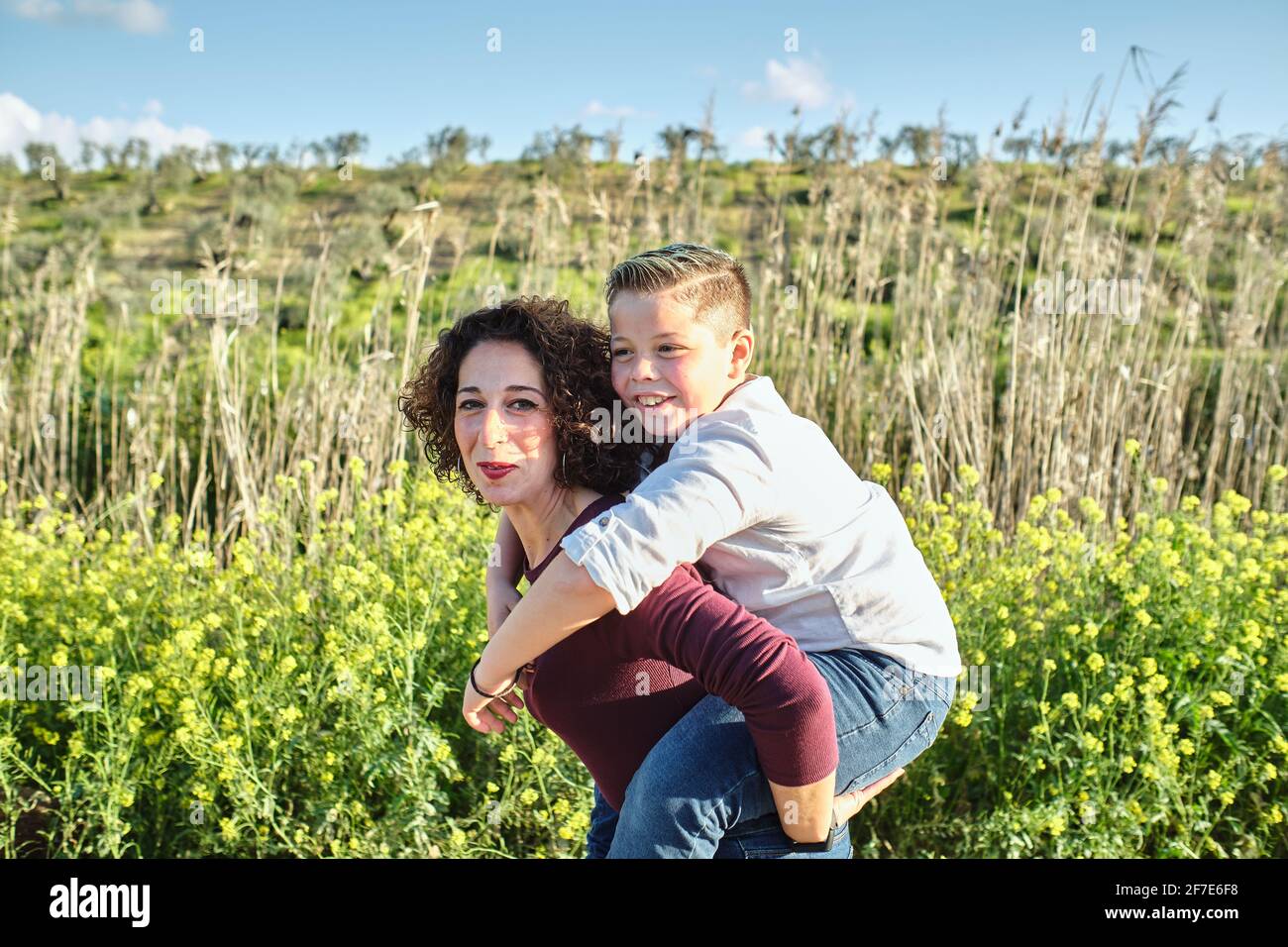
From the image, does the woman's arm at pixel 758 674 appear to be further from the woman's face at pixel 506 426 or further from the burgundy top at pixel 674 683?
the woman's face at pixel 506 426

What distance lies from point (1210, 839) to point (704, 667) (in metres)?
2.10

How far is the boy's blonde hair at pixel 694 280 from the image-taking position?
5.23ft

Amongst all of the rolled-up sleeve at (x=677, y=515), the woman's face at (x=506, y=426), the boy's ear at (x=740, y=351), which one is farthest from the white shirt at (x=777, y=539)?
the woman's face at (x=506, y=426)

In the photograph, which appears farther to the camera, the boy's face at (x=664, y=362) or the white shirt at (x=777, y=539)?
the boy's face at (x=664, y=362)

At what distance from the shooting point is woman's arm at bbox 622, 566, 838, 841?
4.14 ft

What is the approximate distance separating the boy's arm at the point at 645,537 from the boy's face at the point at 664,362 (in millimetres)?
197

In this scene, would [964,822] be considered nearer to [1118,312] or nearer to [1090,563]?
[1090,563]

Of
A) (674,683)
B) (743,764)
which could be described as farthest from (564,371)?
(743,764)

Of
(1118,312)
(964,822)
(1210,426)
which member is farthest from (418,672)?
(1210,426)

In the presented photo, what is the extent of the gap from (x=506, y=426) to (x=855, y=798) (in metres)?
0.76

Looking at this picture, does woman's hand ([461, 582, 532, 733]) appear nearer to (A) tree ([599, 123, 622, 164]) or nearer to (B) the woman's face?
(B) the woman's face

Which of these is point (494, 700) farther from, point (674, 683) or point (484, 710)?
point (674, 683)

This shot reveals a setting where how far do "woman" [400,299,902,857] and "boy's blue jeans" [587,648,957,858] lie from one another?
2 centimetres
